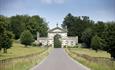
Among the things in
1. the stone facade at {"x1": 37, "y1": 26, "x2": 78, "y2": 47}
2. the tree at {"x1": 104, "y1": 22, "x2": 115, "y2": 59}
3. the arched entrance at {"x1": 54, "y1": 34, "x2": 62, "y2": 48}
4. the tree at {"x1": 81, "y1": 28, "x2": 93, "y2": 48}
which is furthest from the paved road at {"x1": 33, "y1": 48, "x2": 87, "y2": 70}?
the stone facade at {"x1": 37, "y1": 26, "x2": 78, "y2": 47}

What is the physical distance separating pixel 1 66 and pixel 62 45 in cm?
15494

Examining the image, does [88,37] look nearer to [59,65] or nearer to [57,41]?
[57,41]

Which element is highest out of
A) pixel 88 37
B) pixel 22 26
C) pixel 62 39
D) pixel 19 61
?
pixel 22 26

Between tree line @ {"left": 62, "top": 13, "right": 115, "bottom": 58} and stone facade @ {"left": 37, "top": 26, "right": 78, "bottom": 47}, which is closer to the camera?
tree line @ {"left": 62, "top": 13, "right": 115, "bottom": 58}

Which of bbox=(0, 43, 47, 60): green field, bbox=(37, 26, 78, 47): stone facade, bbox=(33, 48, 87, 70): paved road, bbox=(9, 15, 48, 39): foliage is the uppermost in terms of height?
bbox=(9, 15, 48, 39): foliage

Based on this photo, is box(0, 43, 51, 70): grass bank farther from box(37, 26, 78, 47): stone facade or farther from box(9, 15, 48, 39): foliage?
box(37, 26, 78, 47): stone facade

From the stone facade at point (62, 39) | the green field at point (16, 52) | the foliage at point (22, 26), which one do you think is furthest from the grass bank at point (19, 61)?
the stone facade at point (62, 39)

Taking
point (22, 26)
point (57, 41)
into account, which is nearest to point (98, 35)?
point (57, 41)

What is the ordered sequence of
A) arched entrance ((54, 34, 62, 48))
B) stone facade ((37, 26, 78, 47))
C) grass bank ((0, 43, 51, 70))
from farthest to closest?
stone facade ((37, 26, 78, 47))
arched entrance ((54, 34, 62, 48))
grass bank ((0, 43, 51, 70))

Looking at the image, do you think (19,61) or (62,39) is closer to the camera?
(19,61)

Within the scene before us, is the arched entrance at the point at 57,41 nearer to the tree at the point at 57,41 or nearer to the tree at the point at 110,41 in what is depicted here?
the tree at the point at 57,41

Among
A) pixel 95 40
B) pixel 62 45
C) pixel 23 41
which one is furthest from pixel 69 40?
pixel 95 40

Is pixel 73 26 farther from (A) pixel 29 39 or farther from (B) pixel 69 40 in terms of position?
(A) pixel 29 39

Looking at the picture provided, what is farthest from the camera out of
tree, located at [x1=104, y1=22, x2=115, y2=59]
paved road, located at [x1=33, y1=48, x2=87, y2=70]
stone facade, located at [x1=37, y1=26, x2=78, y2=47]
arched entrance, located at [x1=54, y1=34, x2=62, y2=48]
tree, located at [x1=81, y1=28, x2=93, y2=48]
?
stone facade, located at [x1=37, y1=26, x2=78, y2=47]
